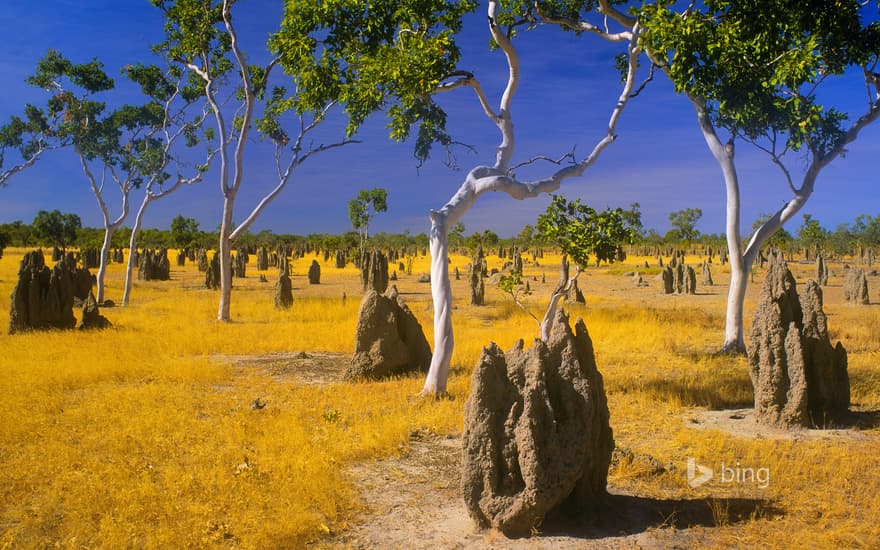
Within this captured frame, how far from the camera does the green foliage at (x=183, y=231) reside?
90.0 metres

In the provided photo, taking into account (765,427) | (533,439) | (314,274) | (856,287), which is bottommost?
(765,427)

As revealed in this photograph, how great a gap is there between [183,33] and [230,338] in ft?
40.2

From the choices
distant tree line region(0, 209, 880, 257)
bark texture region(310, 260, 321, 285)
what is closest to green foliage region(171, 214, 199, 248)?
distant tree line region(0, 209, 880, 257)

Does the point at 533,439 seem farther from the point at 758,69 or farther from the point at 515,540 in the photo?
the point at 758,69

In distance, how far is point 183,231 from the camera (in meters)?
94.5

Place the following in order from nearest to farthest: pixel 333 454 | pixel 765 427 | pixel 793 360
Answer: pixel 333 454
pixel 793 360
pixel 765 427

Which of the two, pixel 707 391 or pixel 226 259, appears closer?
pixel 707 391

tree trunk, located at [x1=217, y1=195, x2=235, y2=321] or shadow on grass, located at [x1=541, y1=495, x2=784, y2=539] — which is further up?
tree trunk, located at [x1=217, y1=195, x2=235, y2=321]

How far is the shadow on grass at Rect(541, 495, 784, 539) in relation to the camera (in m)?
5.75

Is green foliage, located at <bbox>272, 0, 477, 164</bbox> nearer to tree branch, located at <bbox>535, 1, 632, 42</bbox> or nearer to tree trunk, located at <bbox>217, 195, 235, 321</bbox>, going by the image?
tree branch, located at <bbox>535, 1, 632, 42</bbox>

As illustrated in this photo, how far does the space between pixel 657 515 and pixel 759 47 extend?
35.5 feet

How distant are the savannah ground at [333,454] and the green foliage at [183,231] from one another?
78037mm

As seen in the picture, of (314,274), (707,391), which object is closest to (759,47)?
(707,391)

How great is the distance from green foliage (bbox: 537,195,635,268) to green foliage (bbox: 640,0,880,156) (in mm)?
3273
